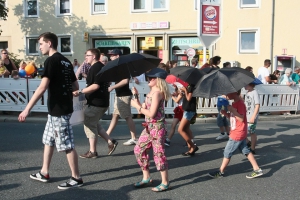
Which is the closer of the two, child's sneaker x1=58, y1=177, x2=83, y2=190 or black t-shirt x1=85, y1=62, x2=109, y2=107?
child's sneaker x1=58, y1=177, x2=83, y2=190

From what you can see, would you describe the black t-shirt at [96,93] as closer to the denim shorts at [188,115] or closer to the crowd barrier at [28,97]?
the denim shorts at [188,115]

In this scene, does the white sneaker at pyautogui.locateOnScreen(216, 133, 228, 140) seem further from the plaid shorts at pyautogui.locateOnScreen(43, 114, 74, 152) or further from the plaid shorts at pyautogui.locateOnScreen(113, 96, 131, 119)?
the plaid shorts at pyautogui.locateOnScreen(43, 114, 74, 152)

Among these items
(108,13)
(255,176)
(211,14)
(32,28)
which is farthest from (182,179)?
(32,28)

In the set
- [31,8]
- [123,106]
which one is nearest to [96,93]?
[123,106]

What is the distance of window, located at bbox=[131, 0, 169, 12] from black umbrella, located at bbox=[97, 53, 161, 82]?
16559 millimetres

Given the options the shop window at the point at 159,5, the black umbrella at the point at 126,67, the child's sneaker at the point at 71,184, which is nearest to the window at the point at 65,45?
the shop window at the point at 159,5

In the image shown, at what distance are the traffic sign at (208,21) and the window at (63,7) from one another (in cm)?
1357

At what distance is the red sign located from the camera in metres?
11.6

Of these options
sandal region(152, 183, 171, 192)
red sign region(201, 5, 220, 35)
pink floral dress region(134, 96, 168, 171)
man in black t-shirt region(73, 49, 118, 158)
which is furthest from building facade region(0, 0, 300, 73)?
sandal region(152, 183, 171, 192)

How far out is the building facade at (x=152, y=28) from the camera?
1966cm

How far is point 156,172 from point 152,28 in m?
16.6

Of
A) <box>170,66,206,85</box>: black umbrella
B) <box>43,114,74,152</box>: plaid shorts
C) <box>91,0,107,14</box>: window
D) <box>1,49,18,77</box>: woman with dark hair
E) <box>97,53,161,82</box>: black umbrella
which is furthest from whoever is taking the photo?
<box>91,0,107,14</box>: window

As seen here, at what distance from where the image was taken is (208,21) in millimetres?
11609

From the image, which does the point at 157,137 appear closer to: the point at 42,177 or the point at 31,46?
the point at 42,177
